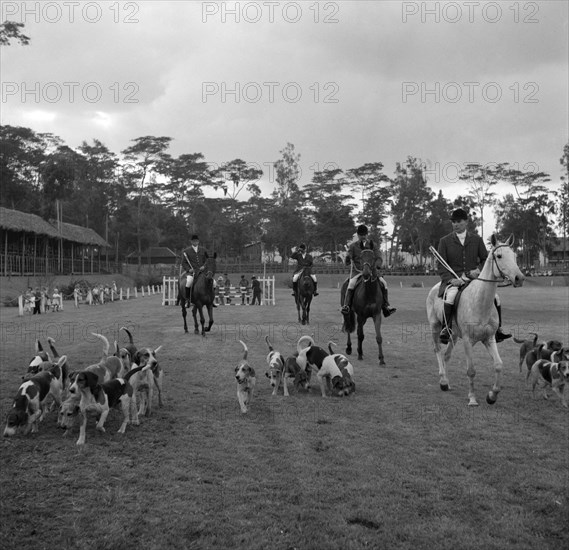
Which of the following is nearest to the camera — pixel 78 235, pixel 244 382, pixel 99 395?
pixel 99 395

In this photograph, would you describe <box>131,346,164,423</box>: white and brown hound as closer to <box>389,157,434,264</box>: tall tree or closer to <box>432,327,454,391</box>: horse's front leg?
<box>432,327,454,391</box>: horse's front leg

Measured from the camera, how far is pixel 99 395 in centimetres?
749

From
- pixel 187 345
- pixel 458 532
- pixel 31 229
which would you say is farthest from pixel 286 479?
pixel 31 229

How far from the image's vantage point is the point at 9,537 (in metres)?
4.86

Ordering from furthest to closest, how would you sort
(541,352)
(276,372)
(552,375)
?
1. (541,352)
2. (276,372)
3. (552,375)

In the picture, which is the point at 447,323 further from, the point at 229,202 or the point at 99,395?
the point at 229,202

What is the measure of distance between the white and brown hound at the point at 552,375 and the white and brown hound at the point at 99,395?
6.57 meters

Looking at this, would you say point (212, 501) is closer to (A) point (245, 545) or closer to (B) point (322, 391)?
(A) point (245, 545)

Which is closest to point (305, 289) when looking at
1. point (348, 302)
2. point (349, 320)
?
point (349, 320)

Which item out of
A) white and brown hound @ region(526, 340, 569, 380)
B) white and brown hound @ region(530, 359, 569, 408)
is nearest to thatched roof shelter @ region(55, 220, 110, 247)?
white and brown hound @ region(526, 340, 569, 380)

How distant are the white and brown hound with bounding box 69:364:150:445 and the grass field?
0.23m

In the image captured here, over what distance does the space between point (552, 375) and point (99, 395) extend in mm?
6975

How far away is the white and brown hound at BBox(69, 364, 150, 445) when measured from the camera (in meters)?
7.25

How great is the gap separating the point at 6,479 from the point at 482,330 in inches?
281
